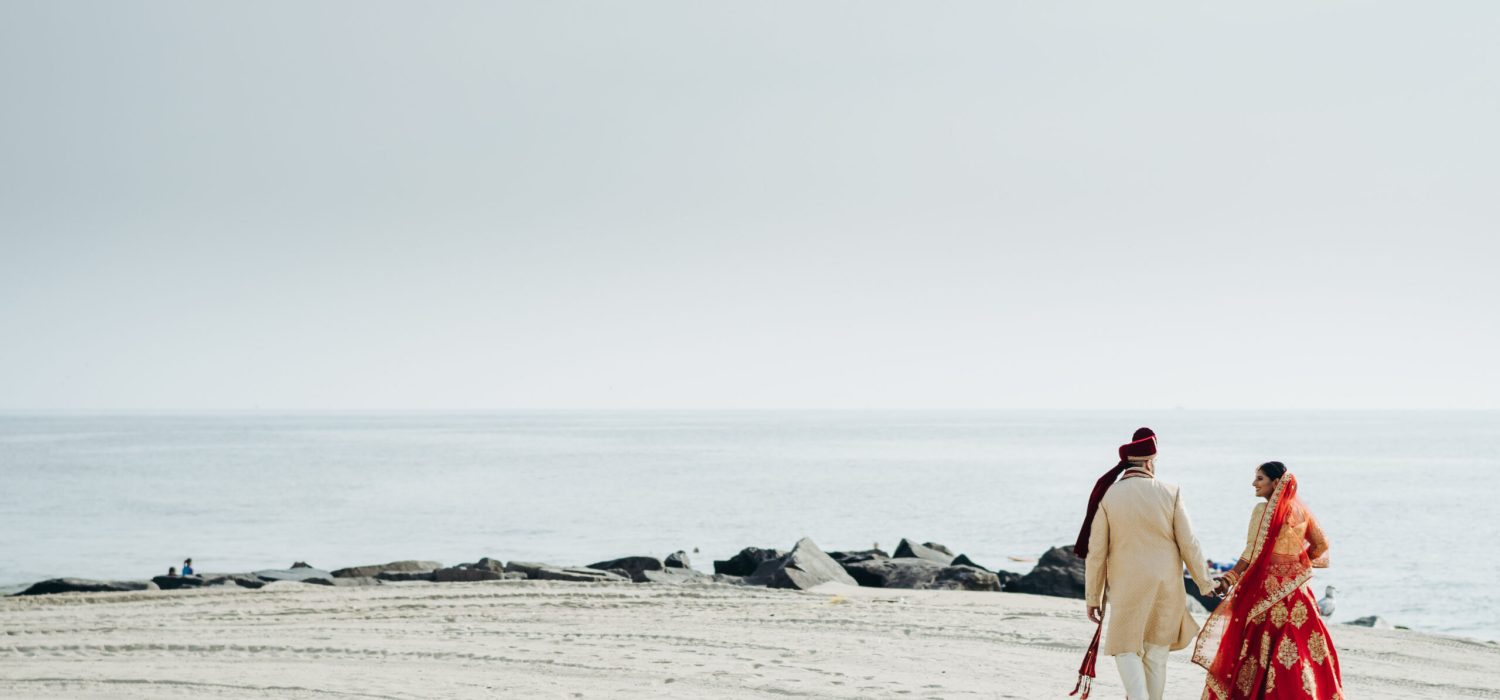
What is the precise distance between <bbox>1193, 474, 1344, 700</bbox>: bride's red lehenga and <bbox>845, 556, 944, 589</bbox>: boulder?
12901mm

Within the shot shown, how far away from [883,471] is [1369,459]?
165 feet

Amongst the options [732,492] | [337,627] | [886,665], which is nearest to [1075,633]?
[886,665]

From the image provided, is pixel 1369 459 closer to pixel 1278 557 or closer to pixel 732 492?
pixel 732 492

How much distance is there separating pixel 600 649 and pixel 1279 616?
618 centimetres

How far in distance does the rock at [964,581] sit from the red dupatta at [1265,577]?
11772 millimetres

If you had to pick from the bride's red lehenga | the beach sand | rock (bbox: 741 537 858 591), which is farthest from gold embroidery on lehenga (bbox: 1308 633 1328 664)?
rock (bbox: 741 537 858 591)

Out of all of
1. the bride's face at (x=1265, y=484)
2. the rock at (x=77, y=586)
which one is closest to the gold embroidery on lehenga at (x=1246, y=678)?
the bride's face at (x=1265, y=484)

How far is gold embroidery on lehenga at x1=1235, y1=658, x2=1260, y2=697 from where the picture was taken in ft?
25.9

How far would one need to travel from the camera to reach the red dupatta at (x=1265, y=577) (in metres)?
7.85

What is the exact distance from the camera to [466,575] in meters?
20.5

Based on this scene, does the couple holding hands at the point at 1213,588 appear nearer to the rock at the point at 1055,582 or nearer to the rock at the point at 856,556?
the rock at the point at 1055,582

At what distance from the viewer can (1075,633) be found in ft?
44.0

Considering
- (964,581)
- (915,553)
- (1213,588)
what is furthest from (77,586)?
(1213,588)

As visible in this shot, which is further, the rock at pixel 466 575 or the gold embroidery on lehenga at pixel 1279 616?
the rock at pixel 466 575
